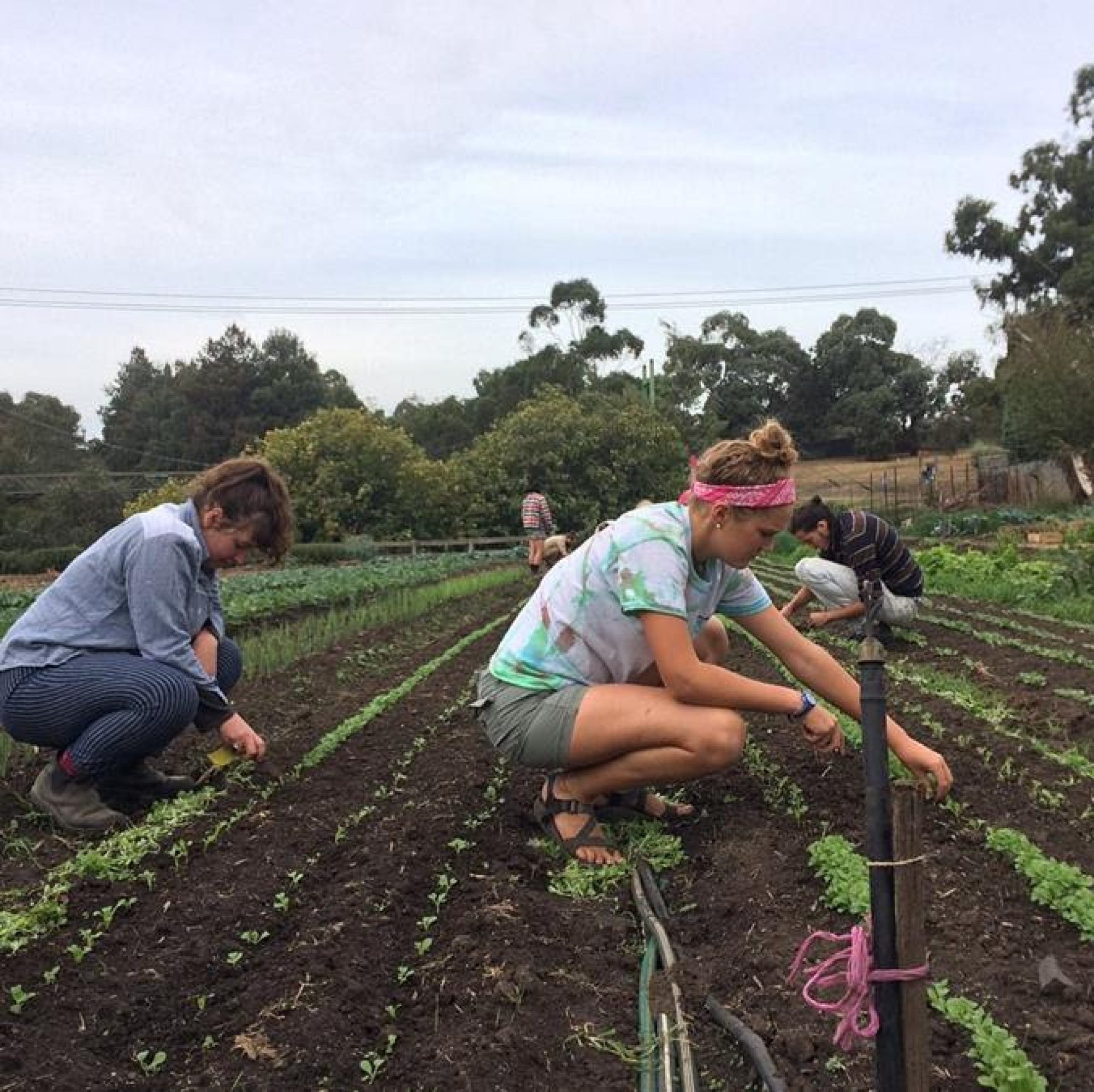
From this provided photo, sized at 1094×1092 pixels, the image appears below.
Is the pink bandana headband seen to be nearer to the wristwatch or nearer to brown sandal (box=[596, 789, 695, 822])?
the wristwatch

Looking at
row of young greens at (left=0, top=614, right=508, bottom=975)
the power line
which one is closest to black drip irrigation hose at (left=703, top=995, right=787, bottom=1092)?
row of young greens at (left=0, top=614, right=508, bottom=975)

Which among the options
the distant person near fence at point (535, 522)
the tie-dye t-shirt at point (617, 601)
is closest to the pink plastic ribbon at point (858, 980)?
the tie-dye t-shirt at point (617, 601)

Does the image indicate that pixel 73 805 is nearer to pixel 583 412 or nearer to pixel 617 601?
pixel 617 601

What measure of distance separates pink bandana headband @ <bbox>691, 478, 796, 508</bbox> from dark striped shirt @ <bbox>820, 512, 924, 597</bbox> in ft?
10.4

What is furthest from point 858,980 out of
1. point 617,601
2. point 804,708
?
point 617,601

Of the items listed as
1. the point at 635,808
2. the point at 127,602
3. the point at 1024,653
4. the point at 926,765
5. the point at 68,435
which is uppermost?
the point at 68,435

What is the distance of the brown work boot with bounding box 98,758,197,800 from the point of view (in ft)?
11.6

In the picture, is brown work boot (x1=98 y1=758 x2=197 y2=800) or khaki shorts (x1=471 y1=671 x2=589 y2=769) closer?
khaki shorts (x1=471 y1=671 x2=589 y2=769)

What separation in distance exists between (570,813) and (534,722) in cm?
34

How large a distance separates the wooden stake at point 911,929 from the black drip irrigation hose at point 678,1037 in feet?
1.45

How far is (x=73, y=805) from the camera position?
3.30 metres

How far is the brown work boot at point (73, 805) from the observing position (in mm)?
3283

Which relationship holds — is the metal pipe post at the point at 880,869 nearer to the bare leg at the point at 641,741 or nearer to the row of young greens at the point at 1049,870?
the row of young greens at the point at 1049,870

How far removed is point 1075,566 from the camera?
906 cm
